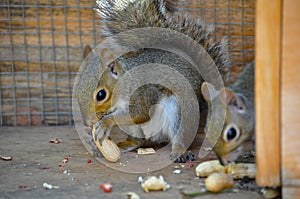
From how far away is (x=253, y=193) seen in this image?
4.43 ft

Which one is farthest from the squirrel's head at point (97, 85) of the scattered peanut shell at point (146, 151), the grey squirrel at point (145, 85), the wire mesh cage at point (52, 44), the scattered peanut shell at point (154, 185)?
the wire mesh cage at point (52, 44)

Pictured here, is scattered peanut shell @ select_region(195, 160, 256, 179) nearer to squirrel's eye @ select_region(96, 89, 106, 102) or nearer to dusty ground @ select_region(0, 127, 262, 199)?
dusty ground @ select_region(0, 127, 262, 199)

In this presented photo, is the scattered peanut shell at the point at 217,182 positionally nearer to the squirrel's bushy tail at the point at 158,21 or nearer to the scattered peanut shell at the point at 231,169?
the scattered peanut shell at the point at 231,169

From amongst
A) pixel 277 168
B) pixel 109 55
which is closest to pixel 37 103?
pixel 109 55

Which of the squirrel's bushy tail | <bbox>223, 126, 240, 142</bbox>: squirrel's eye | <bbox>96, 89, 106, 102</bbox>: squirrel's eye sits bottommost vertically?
<bbox>223, 126, 240, 142</bbox>: squirrel's eye

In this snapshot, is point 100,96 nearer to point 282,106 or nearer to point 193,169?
point 193,169

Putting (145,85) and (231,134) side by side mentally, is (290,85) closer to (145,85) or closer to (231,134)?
(231,134)

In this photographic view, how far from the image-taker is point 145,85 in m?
1.86

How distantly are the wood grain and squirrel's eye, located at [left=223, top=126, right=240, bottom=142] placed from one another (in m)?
0.17

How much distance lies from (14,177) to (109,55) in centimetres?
53

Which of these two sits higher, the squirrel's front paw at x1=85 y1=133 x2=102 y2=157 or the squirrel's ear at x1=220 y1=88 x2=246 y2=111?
the squirrel's ear at x1=220 y1=88 x2=246 y2=111

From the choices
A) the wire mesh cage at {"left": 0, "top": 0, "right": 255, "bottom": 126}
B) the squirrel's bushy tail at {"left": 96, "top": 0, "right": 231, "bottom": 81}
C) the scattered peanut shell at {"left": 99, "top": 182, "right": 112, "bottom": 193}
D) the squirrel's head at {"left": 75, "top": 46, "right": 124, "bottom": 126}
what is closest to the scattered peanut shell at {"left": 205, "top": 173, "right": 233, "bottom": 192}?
the scattered peanut shell at {"left": 99, "top": 182, "right": 112, "bottom": 193}

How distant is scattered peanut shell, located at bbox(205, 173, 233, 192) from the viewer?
1.34 metres

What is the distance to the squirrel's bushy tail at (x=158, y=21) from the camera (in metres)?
1.92
